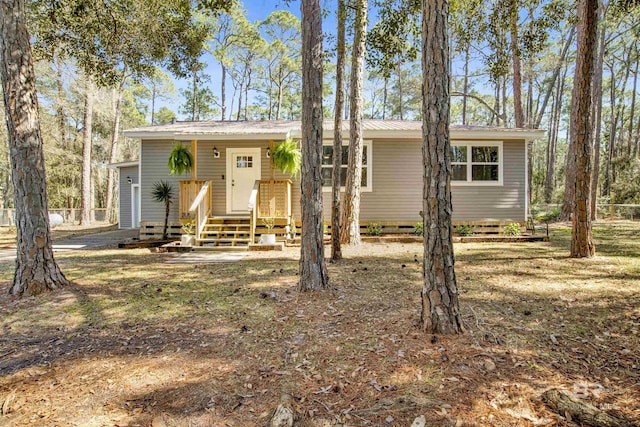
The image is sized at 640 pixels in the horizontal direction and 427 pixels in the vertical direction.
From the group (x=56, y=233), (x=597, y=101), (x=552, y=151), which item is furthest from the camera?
(x=552, y=151)

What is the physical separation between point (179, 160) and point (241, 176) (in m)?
1.70

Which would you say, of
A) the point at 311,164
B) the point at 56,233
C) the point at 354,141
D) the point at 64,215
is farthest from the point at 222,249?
the point at 64,215

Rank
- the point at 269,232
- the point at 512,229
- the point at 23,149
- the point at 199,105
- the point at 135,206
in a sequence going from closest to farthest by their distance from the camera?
the point at 23,149 < the point at 269,232 < the point at 512,229 < the point at 135,206 < the point at 199,105

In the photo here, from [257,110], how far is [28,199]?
1018 inches

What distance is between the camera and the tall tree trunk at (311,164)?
4.04m

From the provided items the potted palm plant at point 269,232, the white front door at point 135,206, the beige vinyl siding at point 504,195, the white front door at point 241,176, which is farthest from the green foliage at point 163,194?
the beige vinyl siding at point 504,195

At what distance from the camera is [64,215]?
19609mm

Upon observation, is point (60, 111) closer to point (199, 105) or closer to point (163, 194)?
point (199, 105)

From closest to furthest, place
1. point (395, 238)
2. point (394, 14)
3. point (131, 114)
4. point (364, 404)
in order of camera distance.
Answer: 1. point (364, 404)
2. point (394, 14)
3. point (395, 238)
4. point (131, 114)

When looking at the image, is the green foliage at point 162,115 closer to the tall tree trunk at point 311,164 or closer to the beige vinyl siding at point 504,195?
the beige vinyl siding at point 504,195

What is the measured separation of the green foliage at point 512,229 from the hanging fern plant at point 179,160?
873cm

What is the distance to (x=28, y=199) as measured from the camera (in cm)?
397

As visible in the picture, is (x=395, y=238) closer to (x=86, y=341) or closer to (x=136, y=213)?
(x=86, y=341)

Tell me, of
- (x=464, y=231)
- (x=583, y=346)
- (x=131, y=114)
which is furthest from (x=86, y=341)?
(x=131, y=114)
